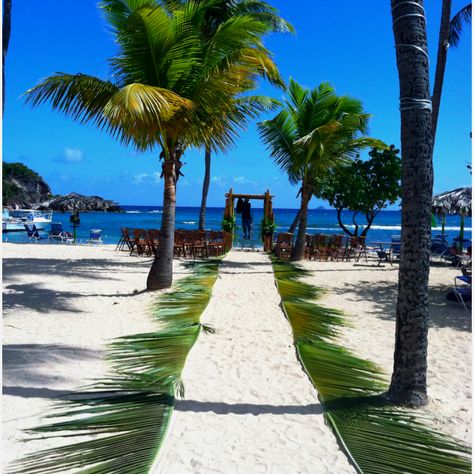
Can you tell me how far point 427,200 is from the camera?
3.80 meters

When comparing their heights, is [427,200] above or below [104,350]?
above

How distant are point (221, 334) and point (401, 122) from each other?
140 inches

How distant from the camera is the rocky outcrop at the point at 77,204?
66688mm

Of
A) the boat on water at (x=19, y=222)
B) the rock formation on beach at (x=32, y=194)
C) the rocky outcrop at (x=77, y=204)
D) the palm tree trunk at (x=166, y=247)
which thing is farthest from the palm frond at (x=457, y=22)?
the rock formation on beach at (x=32, y=194)

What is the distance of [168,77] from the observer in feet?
28.2

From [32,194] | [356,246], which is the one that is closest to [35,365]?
[356,246]

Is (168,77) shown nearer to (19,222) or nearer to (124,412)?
(124,412)

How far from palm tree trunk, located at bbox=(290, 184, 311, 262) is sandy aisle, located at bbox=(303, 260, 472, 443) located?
2.54m

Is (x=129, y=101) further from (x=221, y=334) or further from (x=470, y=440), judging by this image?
(x=470, y=440)

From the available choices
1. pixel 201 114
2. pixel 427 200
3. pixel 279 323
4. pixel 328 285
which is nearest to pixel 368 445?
pixel 427 200

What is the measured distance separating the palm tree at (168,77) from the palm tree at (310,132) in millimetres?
5629

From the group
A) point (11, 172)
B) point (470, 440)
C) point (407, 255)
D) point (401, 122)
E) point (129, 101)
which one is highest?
point (11, 172)

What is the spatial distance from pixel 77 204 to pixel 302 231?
61.1m

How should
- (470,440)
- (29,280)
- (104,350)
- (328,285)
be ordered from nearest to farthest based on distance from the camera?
(470,440), (104,350), (29,280), (328,285)
